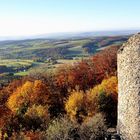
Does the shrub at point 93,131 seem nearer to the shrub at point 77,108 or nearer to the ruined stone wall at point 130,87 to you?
the ruined stone wall at point 130,87

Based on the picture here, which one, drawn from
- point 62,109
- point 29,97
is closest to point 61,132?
point 62,109

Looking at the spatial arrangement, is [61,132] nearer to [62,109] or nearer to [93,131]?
[93,131]

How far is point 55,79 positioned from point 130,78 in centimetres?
3928

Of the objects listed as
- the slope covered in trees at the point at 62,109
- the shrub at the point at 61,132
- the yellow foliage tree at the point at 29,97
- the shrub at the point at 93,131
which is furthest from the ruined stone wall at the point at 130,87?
the yellow foliage tree at the point at 29,97

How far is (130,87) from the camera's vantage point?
20656 millimetres

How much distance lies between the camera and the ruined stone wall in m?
20.1

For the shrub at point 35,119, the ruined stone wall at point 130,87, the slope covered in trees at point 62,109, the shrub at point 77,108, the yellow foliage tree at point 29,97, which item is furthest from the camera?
the yellow foliage tree at point 29,97

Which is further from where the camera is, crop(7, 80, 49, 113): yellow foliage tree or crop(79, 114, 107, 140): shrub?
crop(7, 80, 49, 113): yellow foliage tree

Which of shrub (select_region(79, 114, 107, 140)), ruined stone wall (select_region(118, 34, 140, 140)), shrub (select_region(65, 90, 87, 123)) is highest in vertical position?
ruined stone wall (select_region(118, 34, 140, 140))

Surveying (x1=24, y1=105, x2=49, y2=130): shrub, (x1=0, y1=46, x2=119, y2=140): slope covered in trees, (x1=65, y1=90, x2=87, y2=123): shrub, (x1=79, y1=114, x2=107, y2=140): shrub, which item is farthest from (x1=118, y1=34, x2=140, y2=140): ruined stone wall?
(x1=65, y1=90, x2=87, y2=123): shrub

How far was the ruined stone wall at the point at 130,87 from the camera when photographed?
65.9 ft

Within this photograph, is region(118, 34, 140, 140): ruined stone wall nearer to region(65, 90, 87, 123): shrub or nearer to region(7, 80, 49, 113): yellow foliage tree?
region(65, 90, 87, 123): shrub

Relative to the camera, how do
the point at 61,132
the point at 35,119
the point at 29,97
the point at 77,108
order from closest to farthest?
1. the point at 61,132
2. the point at 35,119
3. the point at 77,108
4. the point at 29,97

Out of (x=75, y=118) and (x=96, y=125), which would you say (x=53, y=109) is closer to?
(x=75, y=118)
